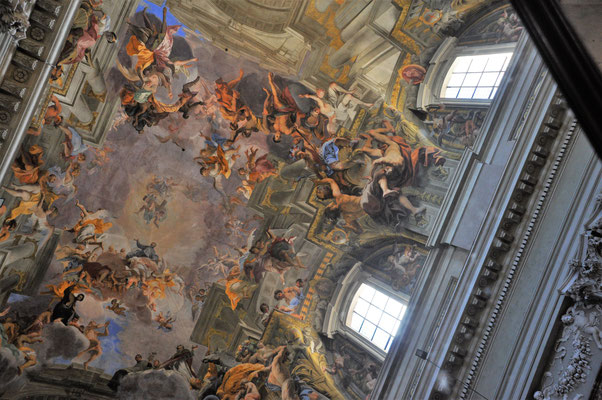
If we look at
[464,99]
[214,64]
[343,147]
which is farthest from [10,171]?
[464,99]

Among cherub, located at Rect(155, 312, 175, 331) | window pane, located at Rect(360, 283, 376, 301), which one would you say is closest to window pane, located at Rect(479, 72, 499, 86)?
window pane, located at Rect(360, 283, 376, 301)

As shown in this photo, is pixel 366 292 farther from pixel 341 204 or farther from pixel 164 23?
pixel 164 23

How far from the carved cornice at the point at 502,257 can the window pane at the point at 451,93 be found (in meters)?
3.13

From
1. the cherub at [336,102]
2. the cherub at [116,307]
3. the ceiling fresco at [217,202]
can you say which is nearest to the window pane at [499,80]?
the ceiling fresco at [217,202]

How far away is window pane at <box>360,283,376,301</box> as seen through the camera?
13.3 metres

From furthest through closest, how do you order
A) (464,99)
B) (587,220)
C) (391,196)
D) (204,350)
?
(204,350) < (391,196) < (464,99) < (587,220)

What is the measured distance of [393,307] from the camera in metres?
12.8

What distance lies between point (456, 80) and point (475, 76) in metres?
0.44

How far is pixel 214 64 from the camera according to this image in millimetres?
11922

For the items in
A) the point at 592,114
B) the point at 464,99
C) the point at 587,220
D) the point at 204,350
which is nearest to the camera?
the point at 592,114

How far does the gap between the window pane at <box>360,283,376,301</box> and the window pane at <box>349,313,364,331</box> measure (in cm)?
49

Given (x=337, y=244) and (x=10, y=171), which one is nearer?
(x=10, y=171)

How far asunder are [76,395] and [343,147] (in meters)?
8.22

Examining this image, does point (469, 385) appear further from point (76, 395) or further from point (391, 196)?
point (76, 395)
